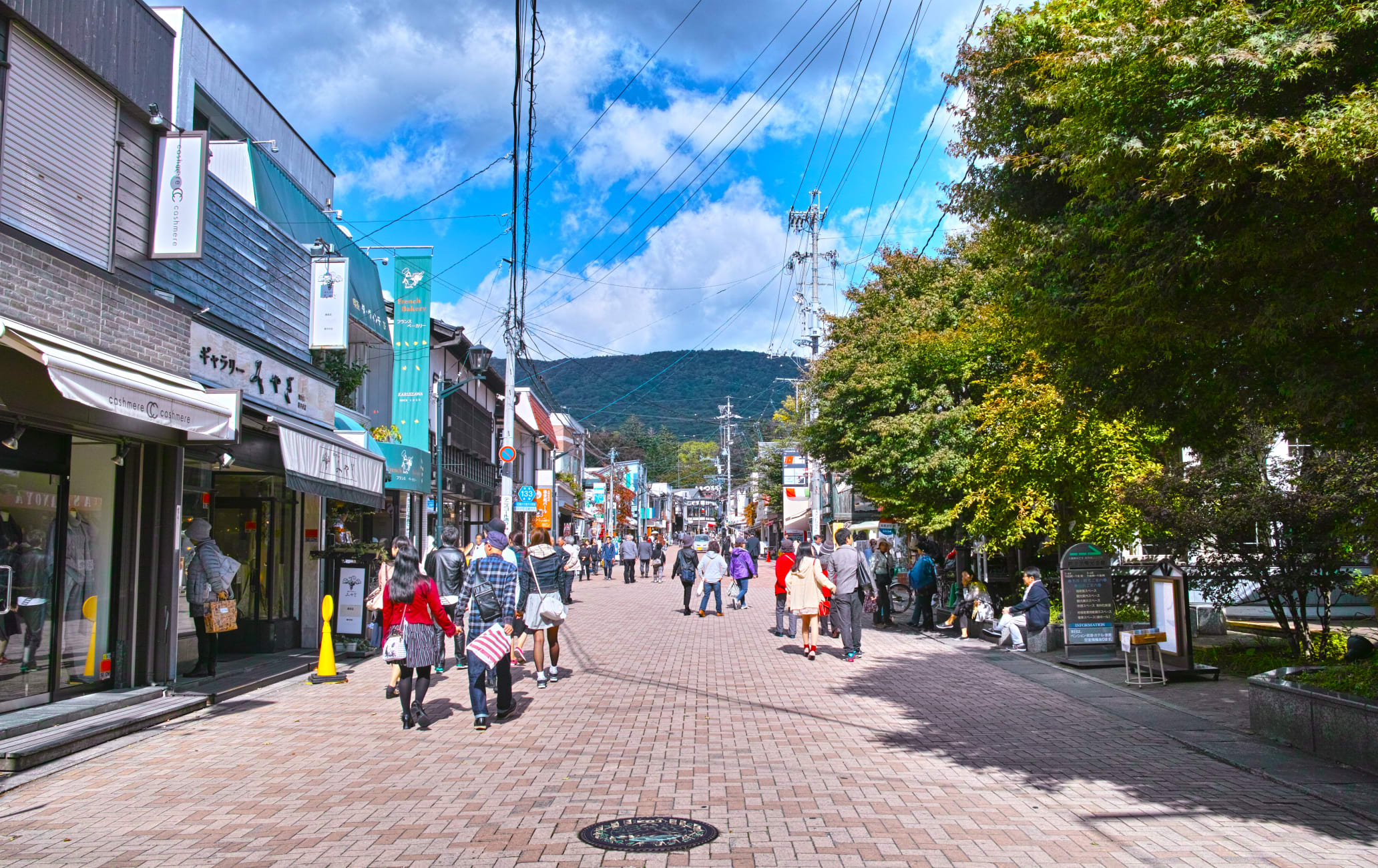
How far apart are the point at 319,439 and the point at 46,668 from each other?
430 cm

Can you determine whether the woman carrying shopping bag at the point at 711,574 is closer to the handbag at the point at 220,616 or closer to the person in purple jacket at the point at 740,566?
the person in purple jacket at the point at 740,566

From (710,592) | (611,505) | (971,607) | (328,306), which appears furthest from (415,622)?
(611,505)

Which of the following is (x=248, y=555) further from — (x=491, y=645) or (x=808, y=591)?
(x=808, y=591)

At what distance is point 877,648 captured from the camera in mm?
15328

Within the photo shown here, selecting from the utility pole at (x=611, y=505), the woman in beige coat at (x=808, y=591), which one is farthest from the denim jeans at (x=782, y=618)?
the utility pole at (x=611, y=505)

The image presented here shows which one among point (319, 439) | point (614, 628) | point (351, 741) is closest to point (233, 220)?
point (319, 439)

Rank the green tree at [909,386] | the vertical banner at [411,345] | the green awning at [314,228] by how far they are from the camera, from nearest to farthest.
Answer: the green awning at [314,228]
the green tree at [909,386]
the vertical banner at [411,345]

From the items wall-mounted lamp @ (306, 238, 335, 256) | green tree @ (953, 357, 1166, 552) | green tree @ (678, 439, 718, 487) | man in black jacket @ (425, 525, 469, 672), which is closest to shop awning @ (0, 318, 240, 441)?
man in black jacket @ (425, 525, 469, 672)

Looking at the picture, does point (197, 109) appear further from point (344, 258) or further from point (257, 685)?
point (257, 685)

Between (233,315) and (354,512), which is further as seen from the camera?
(354,512)

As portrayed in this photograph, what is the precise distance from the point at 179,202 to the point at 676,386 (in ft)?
420

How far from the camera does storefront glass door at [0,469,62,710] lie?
8.39m

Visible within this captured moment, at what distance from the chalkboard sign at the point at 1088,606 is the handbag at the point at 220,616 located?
10.4 meters

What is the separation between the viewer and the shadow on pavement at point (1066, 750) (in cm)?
614
